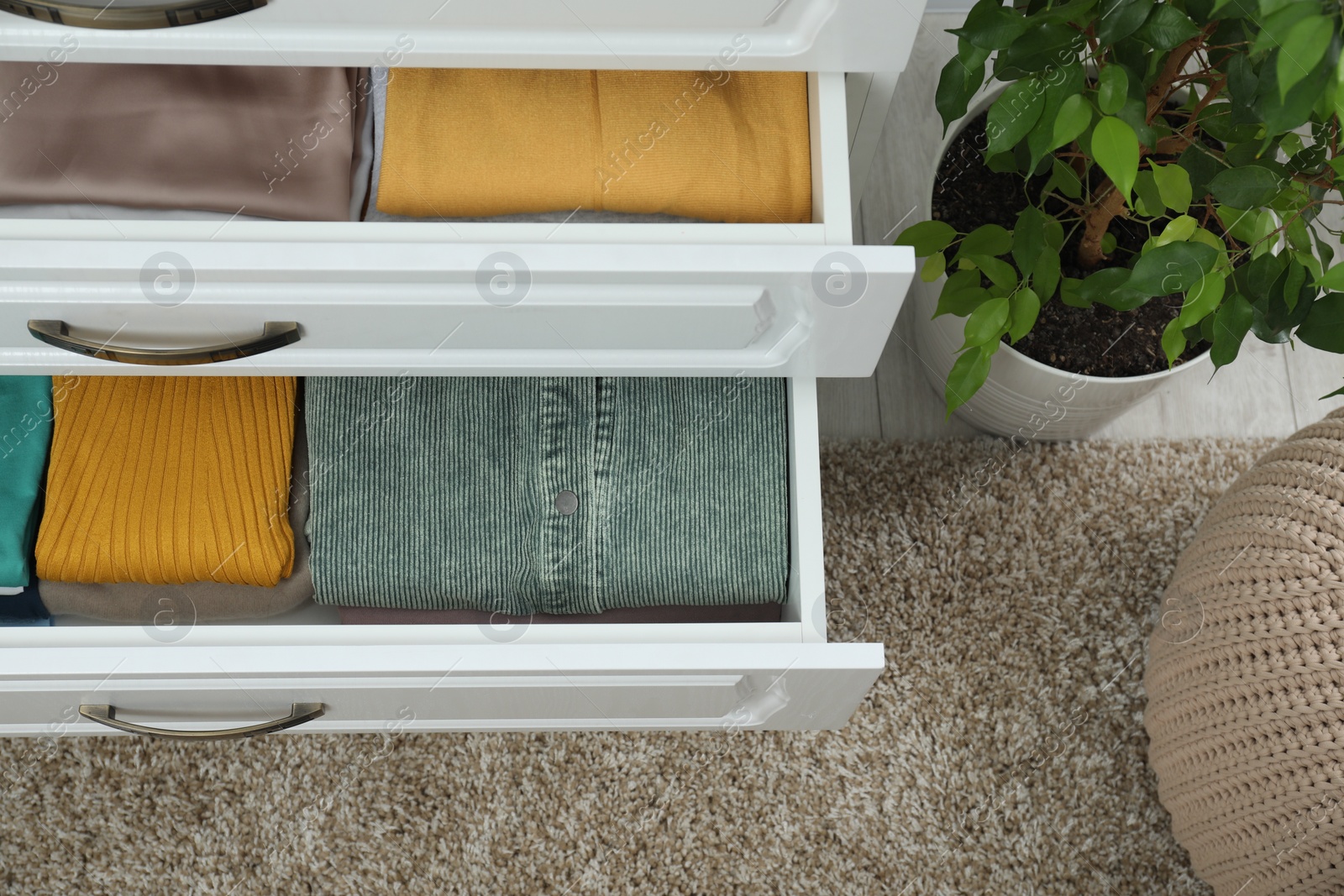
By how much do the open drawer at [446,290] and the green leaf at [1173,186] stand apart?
0.24 meters

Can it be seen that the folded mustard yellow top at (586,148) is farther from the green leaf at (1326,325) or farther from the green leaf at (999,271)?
the green leaf at (1326,325)

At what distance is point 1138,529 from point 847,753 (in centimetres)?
45

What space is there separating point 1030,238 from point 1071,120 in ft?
0.61

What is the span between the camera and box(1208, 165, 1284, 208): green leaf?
64 centimetres

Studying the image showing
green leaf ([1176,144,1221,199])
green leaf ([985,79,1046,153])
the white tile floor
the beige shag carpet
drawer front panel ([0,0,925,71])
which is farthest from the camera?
the white tile floor

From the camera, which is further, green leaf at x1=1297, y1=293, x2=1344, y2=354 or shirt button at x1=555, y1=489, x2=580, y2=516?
shirt button at x1=555, y1=489, x2=580, y2=516

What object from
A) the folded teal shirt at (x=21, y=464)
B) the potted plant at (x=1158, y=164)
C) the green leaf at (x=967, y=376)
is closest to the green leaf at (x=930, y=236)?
the potted plant at (x=1158, y=164)

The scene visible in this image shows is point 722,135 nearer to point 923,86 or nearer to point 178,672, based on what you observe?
point 178,672

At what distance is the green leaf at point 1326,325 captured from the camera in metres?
0.67

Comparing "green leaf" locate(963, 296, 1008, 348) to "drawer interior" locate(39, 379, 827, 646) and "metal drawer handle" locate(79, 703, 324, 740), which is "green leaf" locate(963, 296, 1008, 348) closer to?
"drawer interior" locate(39, 379, 827, 646)

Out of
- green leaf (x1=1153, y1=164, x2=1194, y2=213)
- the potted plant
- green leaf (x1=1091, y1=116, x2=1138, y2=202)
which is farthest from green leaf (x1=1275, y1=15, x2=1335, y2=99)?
green leaf (x1=1153, y1=164, x2=1194, y2=213)

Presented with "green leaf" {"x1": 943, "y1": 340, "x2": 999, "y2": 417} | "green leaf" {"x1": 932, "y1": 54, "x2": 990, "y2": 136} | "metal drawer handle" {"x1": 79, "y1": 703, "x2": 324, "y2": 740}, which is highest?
"green leaf" {"x1": 932, "y1": 54, "x2": 990, "y2": 136}

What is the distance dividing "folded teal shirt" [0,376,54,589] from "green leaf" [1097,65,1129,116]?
84 centimetres

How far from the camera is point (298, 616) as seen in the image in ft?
2.81
